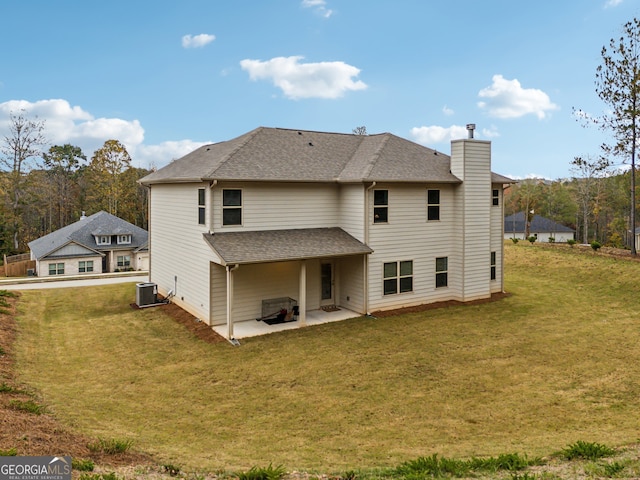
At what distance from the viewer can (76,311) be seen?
1698cm

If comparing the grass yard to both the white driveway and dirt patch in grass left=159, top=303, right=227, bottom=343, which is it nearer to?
dirt patch in grass left=159, top=303, right=227, bottom=343

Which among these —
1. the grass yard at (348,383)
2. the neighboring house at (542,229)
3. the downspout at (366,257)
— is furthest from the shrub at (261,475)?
the neighboring house at (542,229)

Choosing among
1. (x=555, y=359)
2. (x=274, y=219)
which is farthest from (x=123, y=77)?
(x=555, y=359)

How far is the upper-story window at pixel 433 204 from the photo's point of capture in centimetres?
1716

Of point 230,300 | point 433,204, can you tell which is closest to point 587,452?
point 230,300

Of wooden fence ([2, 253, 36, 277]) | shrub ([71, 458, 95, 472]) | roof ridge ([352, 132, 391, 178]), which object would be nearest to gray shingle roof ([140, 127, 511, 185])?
roof ridge ([352, 132, 391, 178])

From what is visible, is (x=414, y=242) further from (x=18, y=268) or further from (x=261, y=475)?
(x=18, y=268)

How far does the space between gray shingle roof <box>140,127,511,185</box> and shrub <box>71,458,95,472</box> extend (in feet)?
30.8

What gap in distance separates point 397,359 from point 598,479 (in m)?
6.70

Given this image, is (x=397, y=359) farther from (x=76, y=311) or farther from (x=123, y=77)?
(x=123, y=77)

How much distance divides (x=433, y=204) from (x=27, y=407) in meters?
14.6

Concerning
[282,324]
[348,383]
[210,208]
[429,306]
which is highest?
[210,208]

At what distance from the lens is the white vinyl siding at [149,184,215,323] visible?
48.5 ft

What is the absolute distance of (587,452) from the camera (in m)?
5.78
